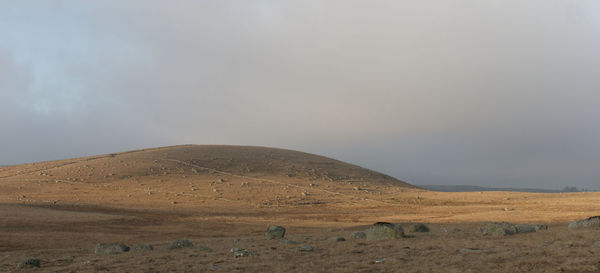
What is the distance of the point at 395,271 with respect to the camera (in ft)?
38.2

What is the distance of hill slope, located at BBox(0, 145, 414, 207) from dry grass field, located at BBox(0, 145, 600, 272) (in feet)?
0.77

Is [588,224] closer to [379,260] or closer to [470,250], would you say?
[470,250]

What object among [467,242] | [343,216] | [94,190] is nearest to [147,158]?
[94,190]

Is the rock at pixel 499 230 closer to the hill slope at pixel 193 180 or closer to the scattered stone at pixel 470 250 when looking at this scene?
the scattered stone at pixel 470 250

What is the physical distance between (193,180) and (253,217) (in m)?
31.9

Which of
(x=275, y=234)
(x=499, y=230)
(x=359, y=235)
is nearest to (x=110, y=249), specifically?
(x=275, y=234)

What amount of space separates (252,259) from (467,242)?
8.55 meters

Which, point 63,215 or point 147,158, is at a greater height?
point 147,158

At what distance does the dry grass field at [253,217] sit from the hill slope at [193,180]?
235mm

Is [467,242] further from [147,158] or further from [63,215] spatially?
[147,158]

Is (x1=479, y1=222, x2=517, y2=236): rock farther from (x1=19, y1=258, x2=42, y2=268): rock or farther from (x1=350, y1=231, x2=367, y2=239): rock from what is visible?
(x1=19, y1=258, x2=42, y2=268): rock

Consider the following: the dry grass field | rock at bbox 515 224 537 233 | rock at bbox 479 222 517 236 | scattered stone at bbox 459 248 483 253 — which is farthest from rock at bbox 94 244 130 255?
rock at bbox 515 224 537 233

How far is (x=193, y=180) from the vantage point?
232 ft

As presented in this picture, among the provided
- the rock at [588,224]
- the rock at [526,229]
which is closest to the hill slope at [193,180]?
the rock at [526,229]
